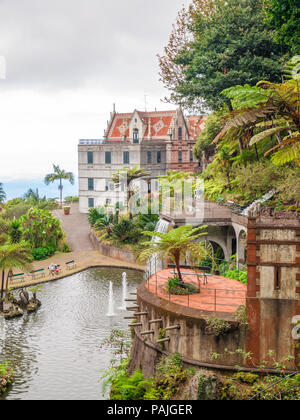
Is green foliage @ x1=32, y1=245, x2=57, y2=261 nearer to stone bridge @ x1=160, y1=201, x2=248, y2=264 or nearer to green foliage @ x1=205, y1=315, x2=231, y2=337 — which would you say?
stone bridge @ x1=160, y1=201, x2=248, y2=264

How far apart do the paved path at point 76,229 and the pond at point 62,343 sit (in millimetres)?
12070

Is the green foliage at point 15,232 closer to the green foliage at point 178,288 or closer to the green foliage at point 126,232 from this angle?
the green foliage at point 126,232

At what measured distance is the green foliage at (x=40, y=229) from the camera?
3791 centimetres

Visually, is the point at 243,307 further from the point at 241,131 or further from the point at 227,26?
the point at 227,26

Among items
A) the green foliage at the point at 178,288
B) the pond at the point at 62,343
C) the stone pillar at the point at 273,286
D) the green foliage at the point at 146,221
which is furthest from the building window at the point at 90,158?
the stone pillar at the point at 273,286

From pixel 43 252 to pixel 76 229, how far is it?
8869mm

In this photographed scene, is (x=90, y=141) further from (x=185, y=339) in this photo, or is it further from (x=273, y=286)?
(x=273, y=286)

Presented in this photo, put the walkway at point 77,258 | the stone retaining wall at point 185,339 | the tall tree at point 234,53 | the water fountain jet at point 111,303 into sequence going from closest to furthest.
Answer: the stone retaining wall at point 185,339
the water fountain jet at point 111,303
the tall tree at point 234,53
the walkway at point 77,258

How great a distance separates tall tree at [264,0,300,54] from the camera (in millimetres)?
23219

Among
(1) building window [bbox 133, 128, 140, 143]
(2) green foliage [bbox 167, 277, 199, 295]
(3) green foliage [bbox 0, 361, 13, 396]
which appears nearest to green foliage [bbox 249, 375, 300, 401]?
(2) green foliage [bbox 167, 277, 199, 295]

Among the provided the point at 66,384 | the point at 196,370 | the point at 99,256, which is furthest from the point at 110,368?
the point at 99,256

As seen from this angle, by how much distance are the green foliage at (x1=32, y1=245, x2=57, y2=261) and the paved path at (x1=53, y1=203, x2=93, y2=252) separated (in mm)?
2133

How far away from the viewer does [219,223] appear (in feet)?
83.7
